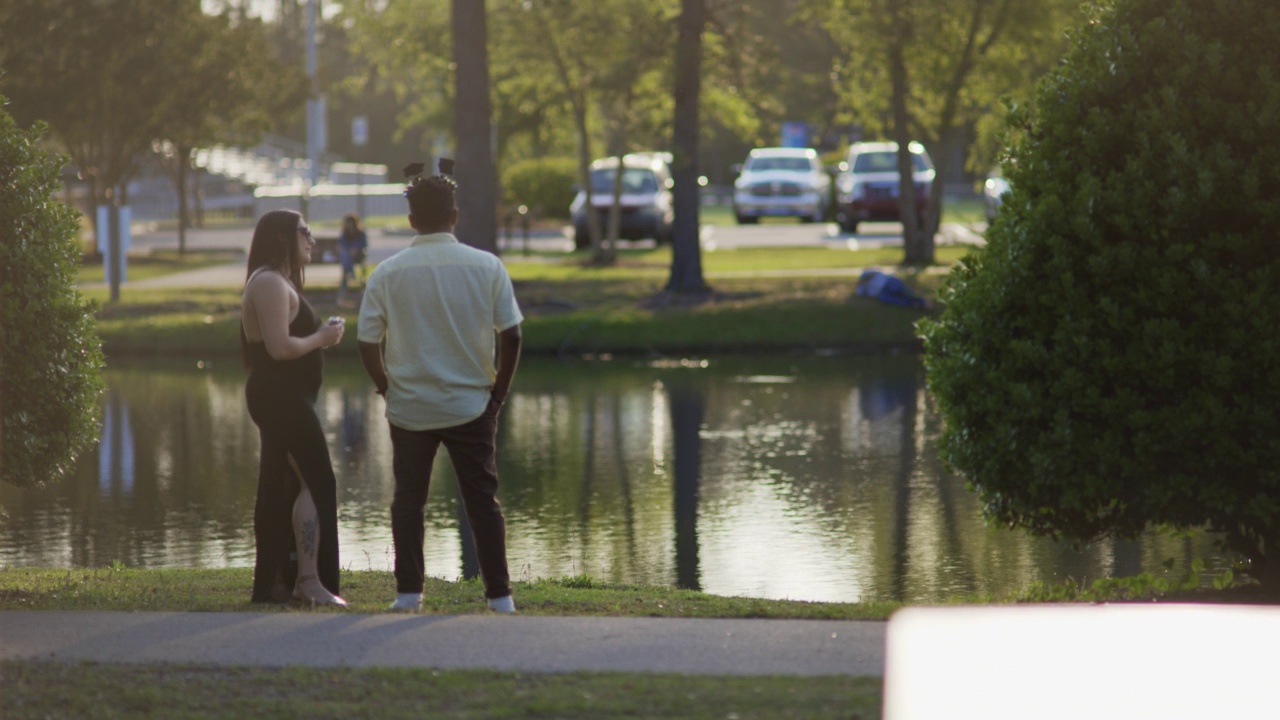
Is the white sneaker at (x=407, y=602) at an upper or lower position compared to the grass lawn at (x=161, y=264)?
lower

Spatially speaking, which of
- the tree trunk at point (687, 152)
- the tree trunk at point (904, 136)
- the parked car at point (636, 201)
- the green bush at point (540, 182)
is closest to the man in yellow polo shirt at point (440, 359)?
the tree trunk at point (687, 152)

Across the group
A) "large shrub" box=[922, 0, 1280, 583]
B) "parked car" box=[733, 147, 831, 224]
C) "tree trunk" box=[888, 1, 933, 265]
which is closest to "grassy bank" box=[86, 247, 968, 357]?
"tree trunk" box=[888, 1, 933, 265]

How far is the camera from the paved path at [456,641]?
628cm

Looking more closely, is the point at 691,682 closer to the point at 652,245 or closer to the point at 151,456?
the point at 151,456

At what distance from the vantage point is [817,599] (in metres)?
9.14

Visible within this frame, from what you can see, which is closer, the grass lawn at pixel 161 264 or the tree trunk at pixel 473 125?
the tree trunk at pixel 473 125

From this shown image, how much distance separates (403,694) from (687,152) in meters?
21.3

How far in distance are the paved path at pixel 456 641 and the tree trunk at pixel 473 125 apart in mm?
17928

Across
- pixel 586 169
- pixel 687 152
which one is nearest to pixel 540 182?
pixel 586 169

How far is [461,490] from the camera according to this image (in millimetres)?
7477

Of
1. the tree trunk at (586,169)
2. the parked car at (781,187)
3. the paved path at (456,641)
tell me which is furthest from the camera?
the parked car at (781,187)

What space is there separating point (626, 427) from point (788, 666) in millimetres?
10336

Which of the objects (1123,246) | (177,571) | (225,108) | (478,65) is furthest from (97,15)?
(1123,246)

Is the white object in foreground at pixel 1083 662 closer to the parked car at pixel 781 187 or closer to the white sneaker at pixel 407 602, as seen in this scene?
the white sneaker at pixel 407 602
